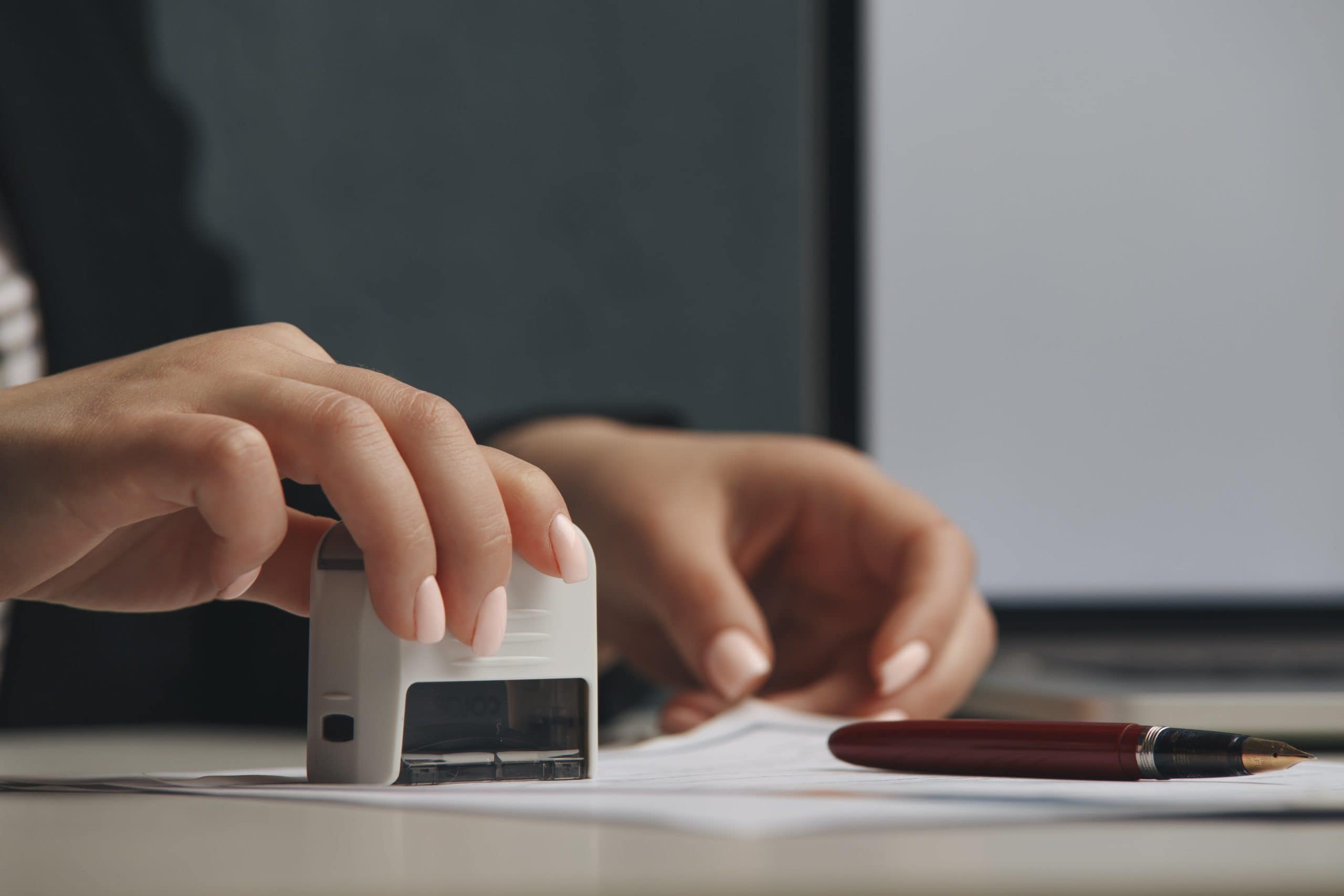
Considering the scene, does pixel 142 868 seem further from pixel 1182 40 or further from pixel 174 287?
pixel 1182 40

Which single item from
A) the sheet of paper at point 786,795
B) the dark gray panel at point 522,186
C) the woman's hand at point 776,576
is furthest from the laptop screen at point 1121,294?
the sheet of paper at point 786,795

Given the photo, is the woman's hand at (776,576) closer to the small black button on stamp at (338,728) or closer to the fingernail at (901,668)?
the fingernail at (901,668)

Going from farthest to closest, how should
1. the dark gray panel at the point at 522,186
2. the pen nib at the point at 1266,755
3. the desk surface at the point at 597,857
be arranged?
the dark gray panel at the point at 522,186, the pen nib at the point at 1266,755, the desk surface at the point at 597,857

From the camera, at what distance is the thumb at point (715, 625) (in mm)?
429

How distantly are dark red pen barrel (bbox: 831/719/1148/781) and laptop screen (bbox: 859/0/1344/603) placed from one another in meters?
0.52

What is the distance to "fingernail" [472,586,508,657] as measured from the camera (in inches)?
10.0

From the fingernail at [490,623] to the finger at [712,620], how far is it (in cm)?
19

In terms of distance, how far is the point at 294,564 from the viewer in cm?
29

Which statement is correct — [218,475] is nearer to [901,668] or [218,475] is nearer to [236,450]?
[236,450]

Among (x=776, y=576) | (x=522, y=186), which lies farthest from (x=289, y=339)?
(x=522, y=186)

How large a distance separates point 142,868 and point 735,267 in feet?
2.54

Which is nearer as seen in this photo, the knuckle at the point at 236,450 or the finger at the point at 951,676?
the knuckle at the point at 236,450

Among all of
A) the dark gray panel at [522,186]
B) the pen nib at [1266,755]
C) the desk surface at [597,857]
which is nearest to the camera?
the desk surface at [597,857]

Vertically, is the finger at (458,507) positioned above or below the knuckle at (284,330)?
below
